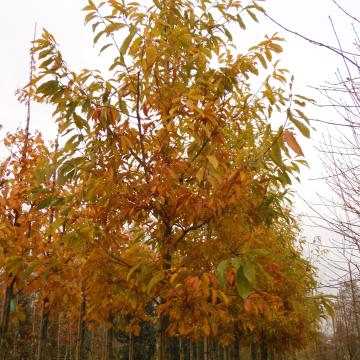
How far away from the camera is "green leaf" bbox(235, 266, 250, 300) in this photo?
1.74 m

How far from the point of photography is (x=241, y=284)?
5.82ft

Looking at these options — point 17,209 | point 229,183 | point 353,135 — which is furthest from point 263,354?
point 229,183

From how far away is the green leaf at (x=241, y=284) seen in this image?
1.74 metres

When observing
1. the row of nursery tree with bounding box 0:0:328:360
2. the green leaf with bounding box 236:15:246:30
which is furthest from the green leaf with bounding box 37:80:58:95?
the green leaf with bounding box 236:15:246:30

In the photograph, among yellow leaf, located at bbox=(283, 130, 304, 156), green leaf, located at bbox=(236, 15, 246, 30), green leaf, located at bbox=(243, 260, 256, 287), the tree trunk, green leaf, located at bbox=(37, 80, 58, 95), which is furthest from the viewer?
the tree trunk

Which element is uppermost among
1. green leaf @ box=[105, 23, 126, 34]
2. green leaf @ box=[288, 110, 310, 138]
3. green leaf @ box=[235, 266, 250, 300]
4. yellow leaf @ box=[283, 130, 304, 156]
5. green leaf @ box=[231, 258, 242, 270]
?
green leaf @ box=[105, 23, 126, 34]

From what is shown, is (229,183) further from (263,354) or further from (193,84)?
(263,354)

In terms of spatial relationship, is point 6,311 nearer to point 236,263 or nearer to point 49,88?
point 49,88

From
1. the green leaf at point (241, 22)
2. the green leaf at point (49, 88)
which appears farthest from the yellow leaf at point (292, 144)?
the green leaf at point (241, 22)

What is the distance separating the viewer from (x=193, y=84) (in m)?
3.79

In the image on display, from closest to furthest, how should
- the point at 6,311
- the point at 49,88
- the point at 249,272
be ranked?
1. the point at 249,272
2. the point at 49,88
3. the point at 6,311

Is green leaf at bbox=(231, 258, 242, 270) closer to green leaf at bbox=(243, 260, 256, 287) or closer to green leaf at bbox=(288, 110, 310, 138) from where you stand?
green leaf at bbox=(243, 260, 256, 287)

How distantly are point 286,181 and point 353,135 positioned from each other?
116 centimetres

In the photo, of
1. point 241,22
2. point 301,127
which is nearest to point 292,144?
point 301,127
